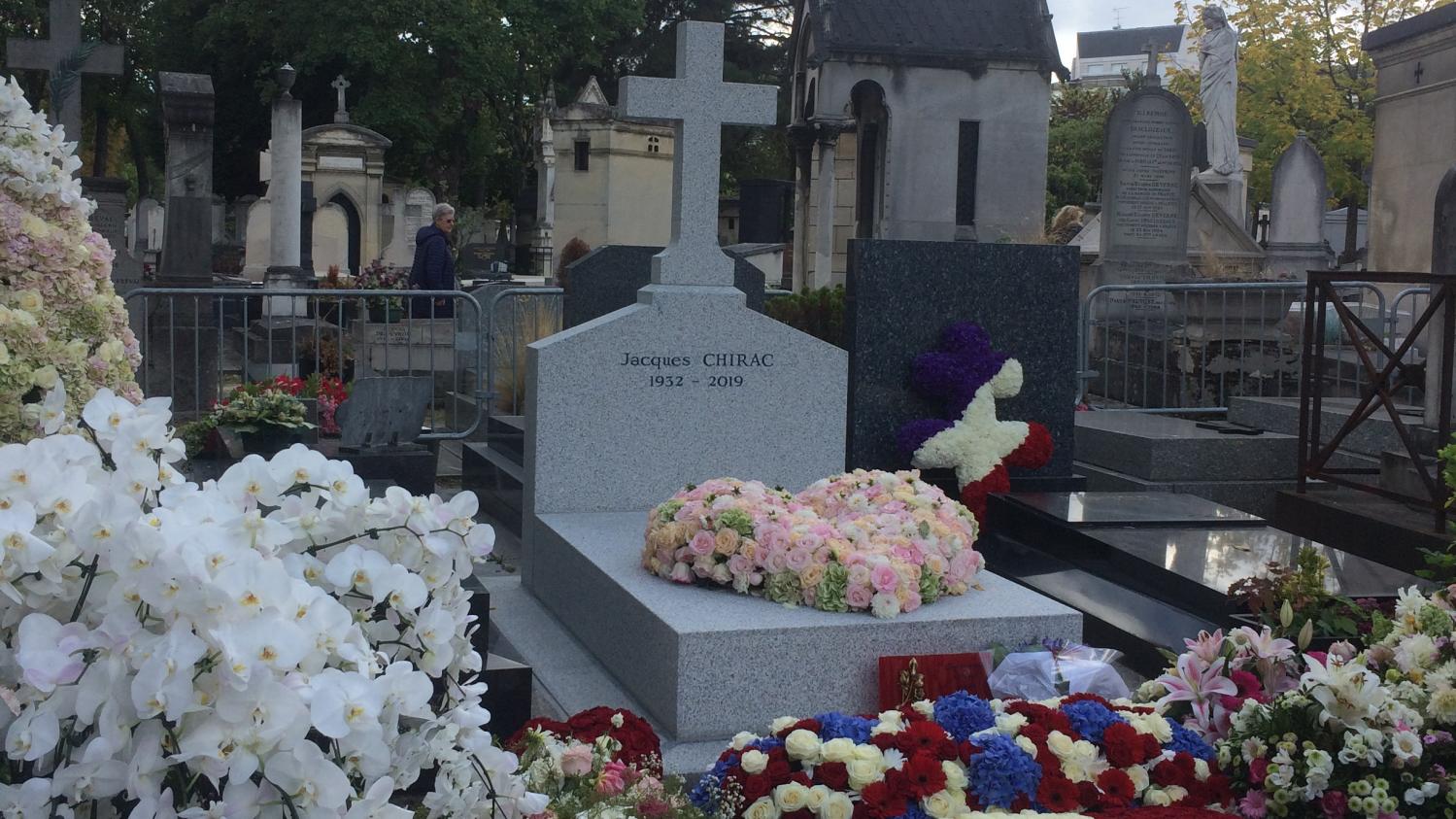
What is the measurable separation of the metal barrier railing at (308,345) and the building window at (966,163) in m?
8.43

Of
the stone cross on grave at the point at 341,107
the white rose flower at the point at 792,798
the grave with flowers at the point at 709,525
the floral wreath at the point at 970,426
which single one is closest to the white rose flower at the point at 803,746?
the white rose flower at the point at 792,798

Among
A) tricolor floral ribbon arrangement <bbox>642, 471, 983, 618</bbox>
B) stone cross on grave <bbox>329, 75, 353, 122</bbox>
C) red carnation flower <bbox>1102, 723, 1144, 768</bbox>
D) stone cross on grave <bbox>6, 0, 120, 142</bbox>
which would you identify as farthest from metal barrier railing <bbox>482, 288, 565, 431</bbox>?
stone cross on grave <bbox>329, 75, 353, 122</bbox>

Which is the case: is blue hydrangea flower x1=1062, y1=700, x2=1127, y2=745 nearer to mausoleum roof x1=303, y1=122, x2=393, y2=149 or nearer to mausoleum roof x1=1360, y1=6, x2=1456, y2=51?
mausoleum roof x1=1360, y1=6, x2=1456, y2=51

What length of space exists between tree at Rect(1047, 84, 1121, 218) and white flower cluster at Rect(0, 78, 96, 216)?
135 ft

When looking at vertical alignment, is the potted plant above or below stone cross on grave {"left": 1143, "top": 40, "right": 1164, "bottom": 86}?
below

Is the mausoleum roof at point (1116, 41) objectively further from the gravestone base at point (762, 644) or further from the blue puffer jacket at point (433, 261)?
the gravestone base at point (762, 644)

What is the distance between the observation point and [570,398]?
20.4 ft

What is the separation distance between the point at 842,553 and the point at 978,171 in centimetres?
1703

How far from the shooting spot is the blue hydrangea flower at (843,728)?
10.8 feet

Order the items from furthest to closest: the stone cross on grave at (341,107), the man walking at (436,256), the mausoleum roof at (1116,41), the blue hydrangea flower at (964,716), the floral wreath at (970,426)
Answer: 1. the mausoleum roof at (1116,41)
2. the stone cross on grave at (341,107)
3. the man walking at (436,256)
4. the floral wreath at (970,426)
5. the blue hydrangea flower at (964,716)

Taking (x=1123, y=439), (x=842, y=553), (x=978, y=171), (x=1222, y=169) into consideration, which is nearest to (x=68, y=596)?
(x=842, y=553)

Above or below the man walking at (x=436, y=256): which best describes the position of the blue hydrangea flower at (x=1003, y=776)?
below

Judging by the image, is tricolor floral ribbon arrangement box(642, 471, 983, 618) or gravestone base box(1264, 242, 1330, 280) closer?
tricolor floral ribbon arrangement box(642, 471, 983, 618)

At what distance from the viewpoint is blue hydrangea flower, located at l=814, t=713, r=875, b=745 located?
330cm
